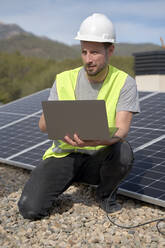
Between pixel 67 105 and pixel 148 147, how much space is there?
2.46 m

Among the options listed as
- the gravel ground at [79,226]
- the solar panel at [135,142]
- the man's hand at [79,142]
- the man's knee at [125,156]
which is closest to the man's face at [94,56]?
the man's hand at [79,142]

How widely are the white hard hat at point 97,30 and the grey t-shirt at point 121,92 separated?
0.51 metres

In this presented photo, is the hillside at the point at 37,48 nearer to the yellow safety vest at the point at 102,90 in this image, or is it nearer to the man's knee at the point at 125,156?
the yellow safety vest at the point at 102,90

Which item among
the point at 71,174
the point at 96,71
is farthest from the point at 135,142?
the point at 96,71

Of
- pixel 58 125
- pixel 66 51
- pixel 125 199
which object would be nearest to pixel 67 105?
pixel 58 125

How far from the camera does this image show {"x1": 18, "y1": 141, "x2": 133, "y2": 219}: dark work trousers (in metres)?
4.60

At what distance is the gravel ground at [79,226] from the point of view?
4094 millimetres

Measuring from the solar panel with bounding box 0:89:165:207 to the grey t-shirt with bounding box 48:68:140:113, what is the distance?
3.72ft

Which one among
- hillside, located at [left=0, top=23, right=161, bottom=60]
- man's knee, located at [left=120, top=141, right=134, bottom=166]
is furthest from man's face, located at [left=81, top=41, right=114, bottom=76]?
hillside, located at [left=0, top=23, right=161, bottom=60]

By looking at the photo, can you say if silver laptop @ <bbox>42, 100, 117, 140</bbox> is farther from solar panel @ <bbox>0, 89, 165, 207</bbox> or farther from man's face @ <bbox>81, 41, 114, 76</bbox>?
solar panel @ <bbox>0, 89, 165, 207</bbox>

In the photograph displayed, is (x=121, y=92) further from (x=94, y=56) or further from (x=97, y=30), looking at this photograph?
(x=97, y=30)

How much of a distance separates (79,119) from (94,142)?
331 mm

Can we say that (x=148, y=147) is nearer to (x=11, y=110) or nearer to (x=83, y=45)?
(x=83, y=45)

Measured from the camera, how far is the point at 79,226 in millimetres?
4473
